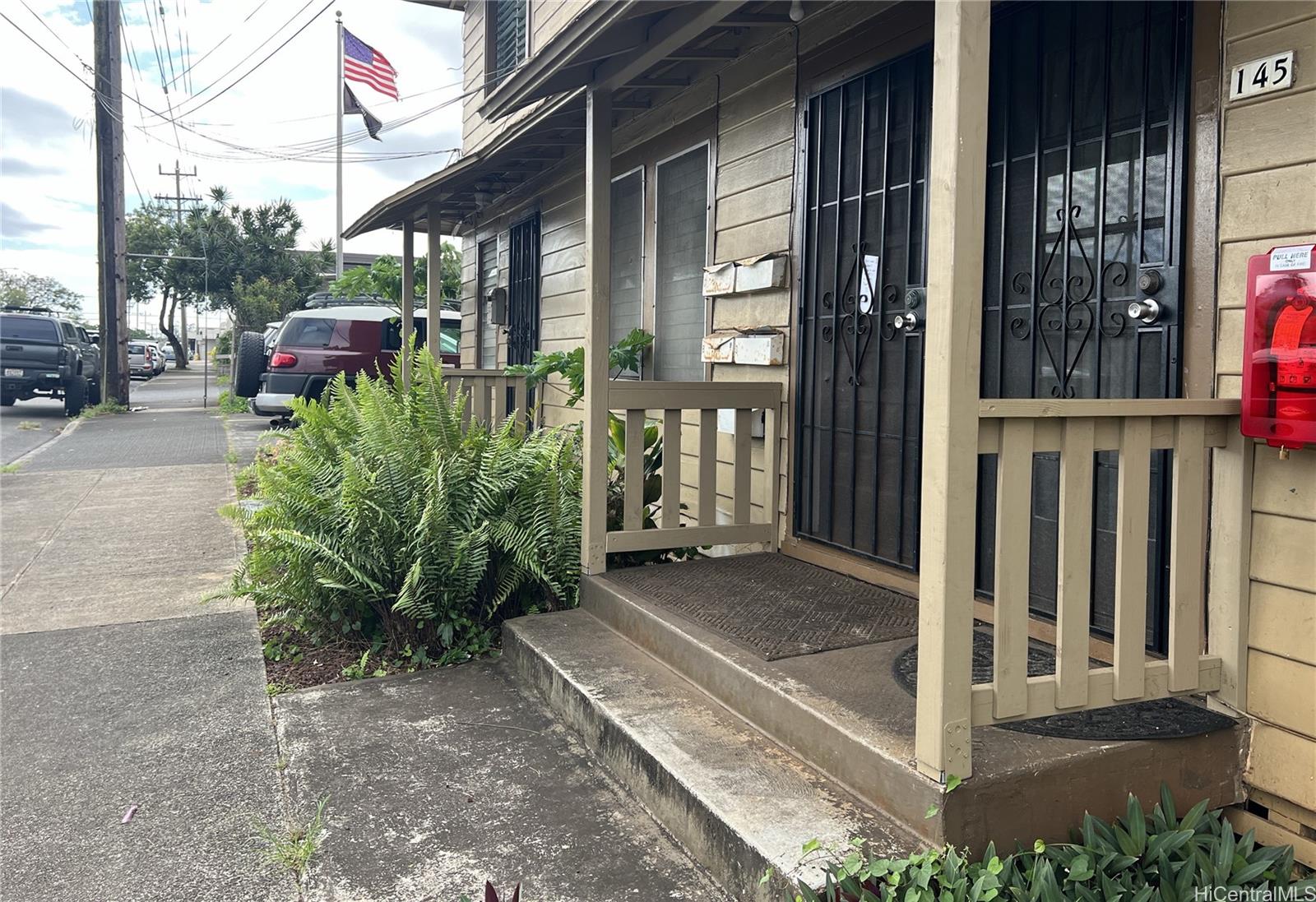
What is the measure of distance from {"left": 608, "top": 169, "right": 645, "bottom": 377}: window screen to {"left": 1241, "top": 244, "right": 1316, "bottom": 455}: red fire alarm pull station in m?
3.99

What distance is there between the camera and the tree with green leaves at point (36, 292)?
6325 cm

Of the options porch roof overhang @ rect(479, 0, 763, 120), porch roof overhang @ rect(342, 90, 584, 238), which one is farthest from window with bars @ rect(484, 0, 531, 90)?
porch roof overhang @ rect(479, 0, 763, 120)

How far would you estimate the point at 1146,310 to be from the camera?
105 inches

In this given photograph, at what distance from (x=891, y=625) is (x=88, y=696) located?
3089 mm

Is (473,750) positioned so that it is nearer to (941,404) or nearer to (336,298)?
(941,404)

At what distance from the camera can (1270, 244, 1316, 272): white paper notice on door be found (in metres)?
2.19

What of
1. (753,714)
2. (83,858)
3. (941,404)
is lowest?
(83,858)

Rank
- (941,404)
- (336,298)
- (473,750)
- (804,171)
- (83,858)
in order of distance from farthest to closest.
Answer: (336,298) < (804,171) < (473,750) < (83,858) < (941,404)

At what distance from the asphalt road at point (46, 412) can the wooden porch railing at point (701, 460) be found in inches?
380

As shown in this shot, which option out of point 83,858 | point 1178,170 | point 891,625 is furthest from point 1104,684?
point 83,858

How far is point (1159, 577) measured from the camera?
2705 mm

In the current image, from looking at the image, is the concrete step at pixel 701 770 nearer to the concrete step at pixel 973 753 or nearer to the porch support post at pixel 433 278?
the concrete step at pixel 973 753

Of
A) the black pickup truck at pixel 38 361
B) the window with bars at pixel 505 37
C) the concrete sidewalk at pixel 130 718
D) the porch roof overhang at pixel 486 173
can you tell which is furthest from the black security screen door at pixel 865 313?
the black pickup truck at pixel 38 361

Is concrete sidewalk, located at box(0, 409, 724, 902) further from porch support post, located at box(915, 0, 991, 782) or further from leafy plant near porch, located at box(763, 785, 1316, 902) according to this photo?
porch support post, located at box(915, 0, 991, 782)
